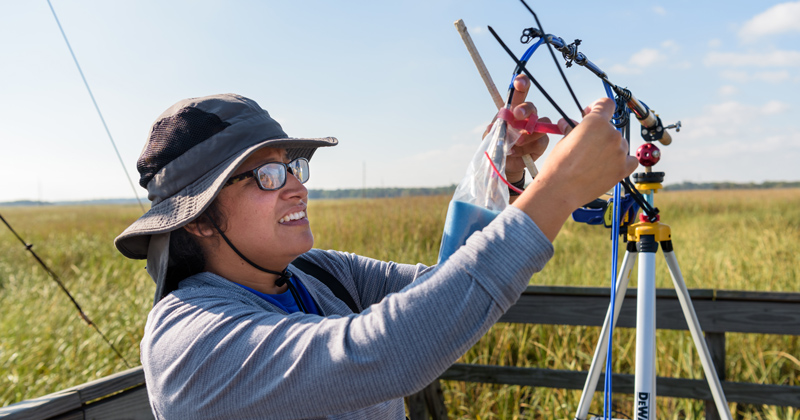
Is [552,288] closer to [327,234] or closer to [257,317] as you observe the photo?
[257,317]

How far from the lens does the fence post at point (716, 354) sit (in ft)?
7.68

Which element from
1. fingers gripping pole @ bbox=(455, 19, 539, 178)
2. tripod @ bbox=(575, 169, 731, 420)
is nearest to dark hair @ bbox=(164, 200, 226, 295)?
fingers gripping pole @ bbox=(455, 19, 539, 178)

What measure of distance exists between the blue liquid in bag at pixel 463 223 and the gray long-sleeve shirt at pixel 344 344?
0.19 m

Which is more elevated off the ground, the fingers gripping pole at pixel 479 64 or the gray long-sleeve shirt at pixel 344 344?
the fingers gripping pole at pixel 479 64

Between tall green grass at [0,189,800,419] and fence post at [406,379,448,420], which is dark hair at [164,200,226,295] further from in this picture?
fence post at [406,379,448,420]

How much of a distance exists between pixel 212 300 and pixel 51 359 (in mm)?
3105

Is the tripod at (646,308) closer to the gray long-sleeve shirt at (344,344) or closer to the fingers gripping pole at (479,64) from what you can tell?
the fingers gripping pole at (479,64)

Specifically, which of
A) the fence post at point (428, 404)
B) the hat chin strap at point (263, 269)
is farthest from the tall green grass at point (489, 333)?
the hat chin strap at point (263, 269)

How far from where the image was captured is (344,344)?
0.80 metres

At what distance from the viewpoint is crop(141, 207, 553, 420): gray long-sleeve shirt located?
0.77 metres

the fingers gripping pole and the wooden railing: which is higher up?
the fingers gripping pole

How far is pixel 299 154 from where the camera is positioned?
5.18 feet

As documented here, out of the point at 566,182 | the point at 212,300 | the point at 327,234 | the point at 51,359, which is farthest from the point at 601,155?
the point at 327,234

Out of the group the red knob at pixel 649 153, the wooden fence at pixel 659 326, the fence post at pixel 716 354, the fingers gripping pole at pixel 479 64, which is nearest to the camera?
the fingers gripping pole at pixel 479 64
